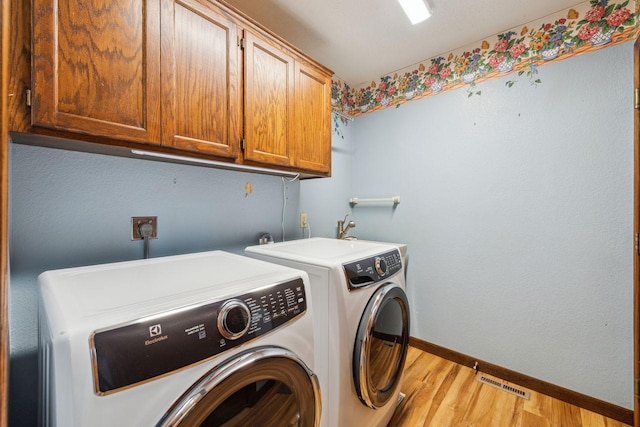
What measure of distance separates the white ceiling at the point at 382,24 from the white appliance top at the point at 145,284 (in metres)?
1.54

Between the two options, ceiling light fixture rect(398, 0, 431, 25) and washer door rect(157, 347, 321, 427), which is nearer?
washer door rect(157, 347, 321, 427)

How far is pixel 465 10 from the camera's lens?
1621 mm

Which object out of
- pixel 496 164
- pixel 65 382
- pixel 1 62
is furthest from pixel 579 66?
pixel 65 382

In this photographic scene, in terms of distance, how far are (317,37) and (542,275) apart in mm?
2243

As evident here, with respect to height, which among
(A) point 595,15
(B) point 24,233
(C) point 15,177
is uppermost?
(A) point 595,15

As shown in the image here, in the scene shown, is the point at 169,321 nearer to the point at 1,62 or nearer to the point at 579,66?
the point at 1,62

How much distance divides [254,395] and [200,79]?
1.24 meters

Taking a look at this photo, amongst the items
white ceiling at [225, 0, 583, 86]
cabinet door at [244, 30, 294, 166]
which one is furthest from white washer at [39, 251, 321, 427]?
white ceiling at [225, 0, 583, 86]

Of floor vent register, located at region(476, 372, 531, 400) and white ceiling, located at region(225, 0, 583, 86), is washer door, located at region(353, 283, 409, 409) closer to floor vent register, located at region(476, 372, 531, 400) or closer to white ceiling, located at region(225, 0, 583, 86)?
floor vent register, located at region(476, 372, 531, 400)

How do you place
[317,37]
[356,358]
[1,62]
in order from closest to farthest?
[1,62] < [356,358] < [317,37]

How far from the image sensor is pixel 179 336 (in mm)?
625

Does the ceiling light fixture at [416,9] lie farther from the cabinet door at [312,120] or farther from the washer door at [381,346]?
the washer door at [381,346]

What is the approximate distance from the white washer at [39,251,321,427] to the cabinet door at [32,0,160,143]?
1.78ft

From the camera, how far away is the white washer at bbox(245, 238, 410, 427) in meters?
1.11
